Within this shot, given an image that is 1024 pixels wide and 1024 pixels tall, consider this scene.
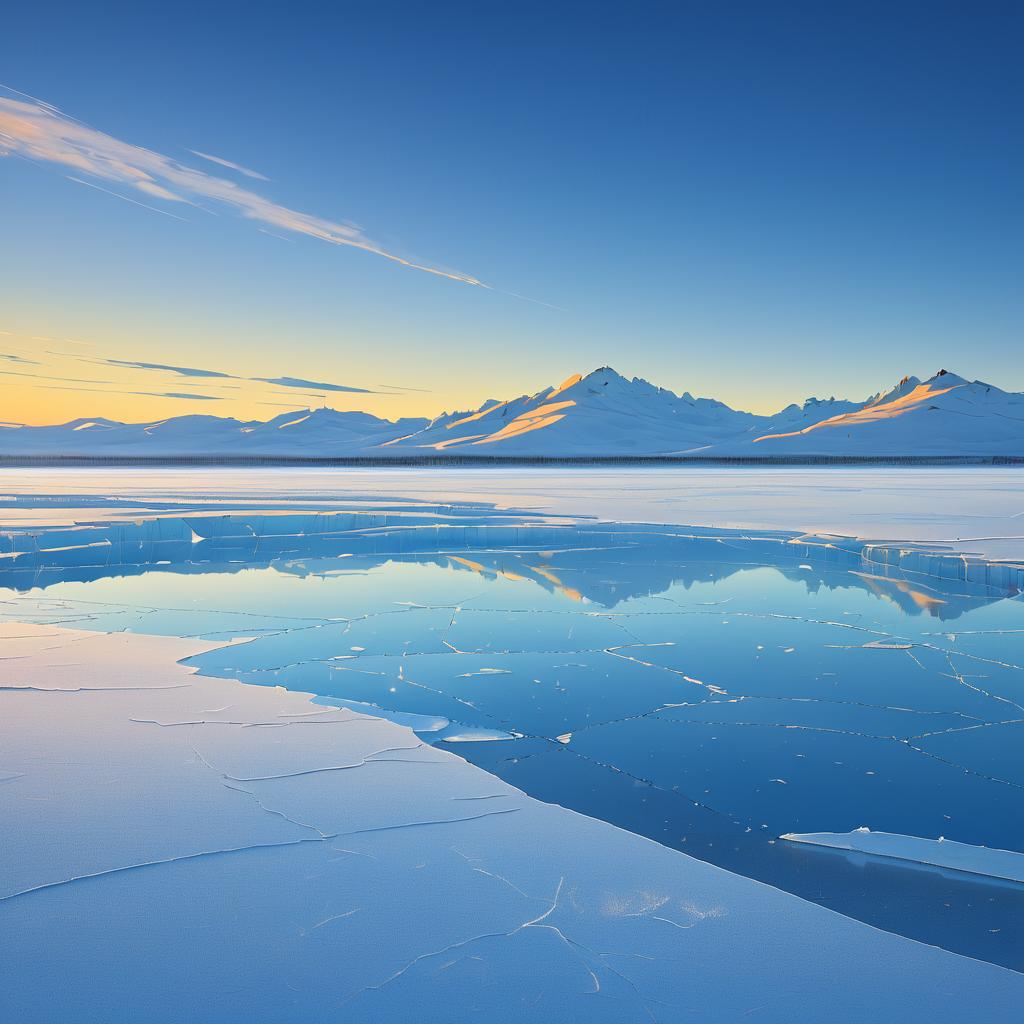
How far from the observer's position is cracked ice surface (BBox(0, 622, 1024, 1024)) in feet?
6.57

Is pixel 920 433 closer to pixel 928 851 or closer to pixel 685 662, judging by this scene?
pixel 685 662

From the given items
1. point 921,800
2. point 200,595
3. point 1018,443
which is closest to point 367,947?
point 921,800

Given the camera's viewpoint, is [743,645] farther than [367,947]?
Yes

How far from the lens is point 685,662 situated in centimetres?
537

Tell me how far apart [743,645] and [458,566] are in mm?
4957

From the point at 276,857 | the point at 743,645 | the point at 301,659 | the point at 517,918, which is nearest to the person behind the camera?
the point at 517,918

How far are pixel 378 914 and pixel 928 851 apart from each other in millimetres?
1717

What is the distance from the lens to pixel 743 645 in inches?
229

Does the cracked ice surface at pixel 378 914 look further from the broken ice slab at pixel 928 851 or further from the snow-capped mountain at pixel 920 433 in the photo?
the snow-capped mountain at pixel 920 433

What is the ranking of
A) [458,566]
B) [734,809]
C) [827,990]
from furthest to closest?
[458,566] < [734,809] < [827,990]

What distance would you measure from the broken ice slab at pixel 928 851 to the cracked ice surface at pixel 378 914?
0.44m

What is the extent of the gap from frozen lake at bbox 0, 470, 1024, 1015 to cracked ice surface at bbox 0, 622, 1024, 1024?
243 millimetres

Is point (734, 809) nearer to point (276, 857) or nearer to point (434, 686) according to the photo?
point (276, 857)

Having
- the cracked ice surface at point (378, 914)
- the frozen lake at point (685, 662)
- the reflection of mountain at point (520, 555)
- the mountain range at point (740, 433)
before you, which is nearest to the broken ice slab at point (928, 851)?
the frozen lake at point (685, 662)
